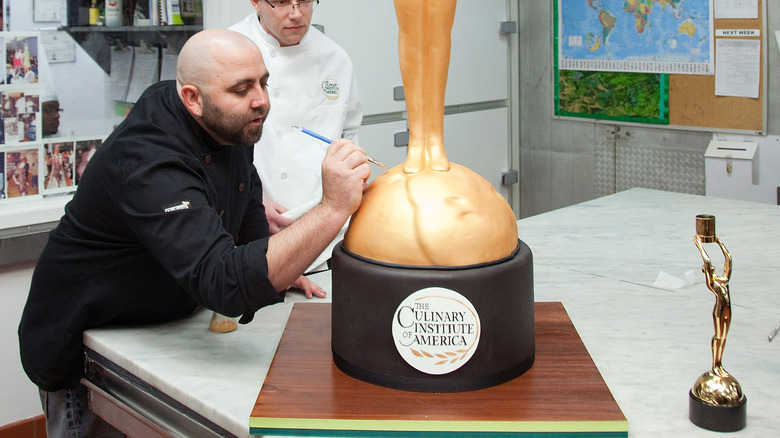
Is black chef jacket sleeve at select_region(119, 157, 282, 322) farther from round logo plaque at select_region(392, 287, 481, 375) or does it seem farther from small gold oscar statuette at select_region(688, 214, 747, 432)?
small gold oscar statuette at select_region(688, 214, 747, 432)

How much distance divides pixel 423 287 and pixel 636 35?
2.67 meters

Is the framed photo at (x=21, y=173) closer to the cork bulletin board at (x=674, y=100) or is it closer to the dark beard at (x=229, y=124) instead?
the dark beard at (x=229, y=124)

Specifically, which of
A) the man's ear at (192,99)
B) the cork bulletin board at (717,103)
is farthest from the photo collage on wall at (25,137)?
the cork bulletin board at (717,103)

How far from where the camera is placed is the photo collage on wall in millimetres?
2672

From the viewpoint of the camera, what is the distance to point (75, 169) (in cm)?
286

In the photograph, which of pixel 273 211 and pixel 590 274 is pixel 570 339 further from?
pixel 273 211

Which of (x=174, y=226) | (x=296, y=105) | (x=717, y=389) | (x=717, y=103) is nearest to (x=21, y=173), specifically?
(x=296, y=105)

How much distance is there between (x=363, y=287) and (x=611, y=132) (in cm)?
275

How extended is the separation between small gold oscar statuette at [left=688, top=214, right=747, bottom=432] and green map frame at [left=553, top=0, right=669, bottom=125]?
2.51m

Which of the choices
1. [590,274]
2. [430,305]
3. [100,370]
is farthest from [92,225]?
[590,274]

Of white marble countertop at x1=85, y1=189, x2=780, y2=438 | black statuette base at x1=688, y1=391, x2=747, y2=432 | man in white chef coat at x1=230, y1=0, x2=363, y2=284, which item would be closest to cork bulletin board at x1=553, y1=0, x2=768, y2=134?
white marble countertop at x1=85, y1=189, x2=780, y2=438

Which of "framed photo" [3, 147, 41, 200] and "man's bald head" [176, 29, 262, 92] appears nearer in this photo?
"man's bald head" [176, 29, 262, 92]

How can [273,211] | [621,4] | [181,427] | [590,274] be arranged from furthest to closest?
[621,4], [273,211], [590,274], [181,427]

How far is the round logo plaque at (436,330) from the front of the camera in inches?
47.8
